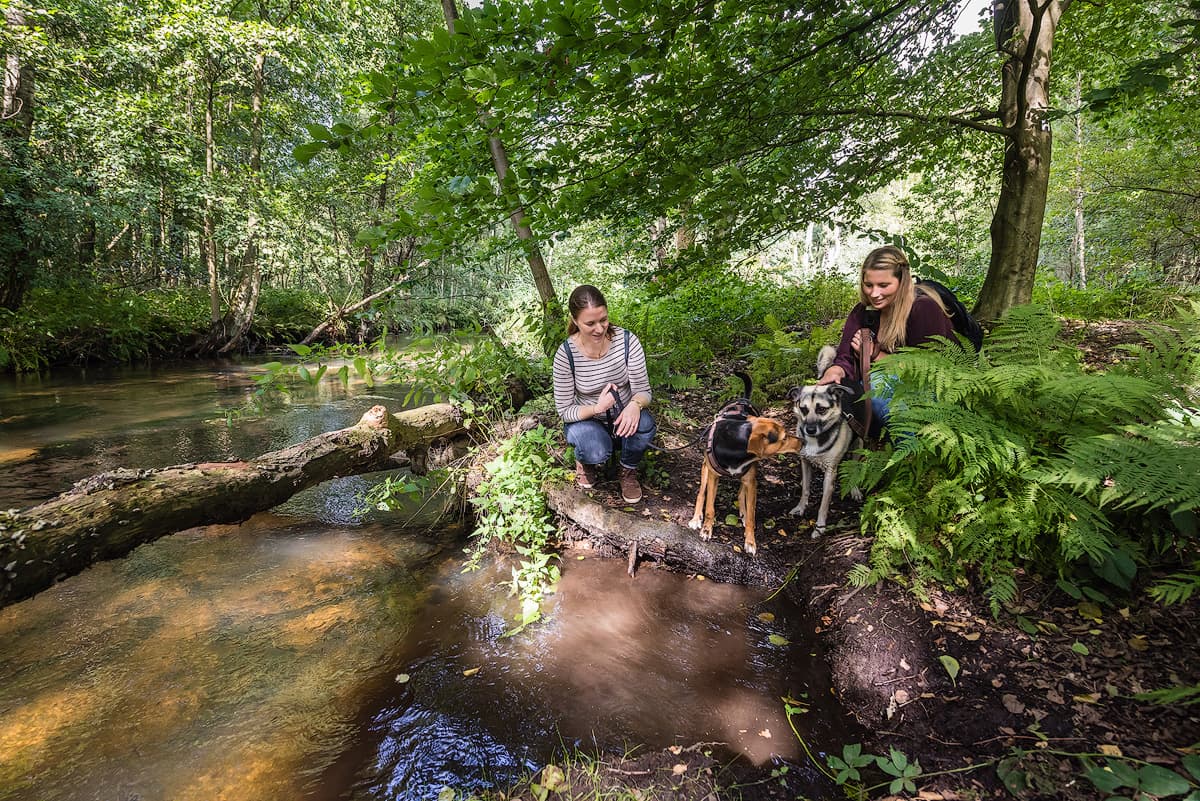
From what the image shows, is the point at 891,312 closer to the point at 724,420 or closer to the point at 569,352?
the point at 724,420

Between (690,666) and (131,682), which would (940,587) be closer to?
(690,666)

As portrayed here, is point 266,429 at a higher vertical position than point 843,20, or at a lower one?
lower

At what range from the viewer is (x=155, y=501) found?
3355 millimetres

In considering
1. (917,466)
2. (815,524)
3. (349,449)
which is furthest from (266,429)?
(917,466)

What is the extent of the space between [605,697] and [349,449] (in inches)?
136

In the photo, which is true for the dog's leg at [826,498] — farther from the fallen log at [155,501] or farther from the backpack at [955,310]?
the fallen log at [155,501]

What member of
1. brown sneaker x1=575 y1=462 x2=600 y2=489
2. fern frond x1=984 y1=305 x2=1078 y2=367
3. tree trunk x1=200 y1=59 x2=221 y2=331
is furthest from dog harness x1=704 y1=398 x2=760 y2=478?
tree trunk x1=200 y1=59 x2=221 y2=331

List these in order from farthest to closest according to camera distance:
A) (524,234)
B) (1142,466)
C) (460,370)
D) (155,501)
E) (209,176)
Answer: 1. (209,176)
2. (524,234)
3. (460,370)
4. (155,501)
5. (1142,466)

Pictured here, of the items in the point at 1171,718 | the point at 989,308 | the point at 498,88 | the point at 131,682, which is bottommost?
the point at 131,682

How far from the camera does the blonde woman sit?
3.36 metres

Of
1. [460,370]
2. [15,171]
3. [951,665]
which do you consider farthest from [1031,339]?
[15,171]

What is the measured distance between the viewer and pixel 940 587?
106 inches

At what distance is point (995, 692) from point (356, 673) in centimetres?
337

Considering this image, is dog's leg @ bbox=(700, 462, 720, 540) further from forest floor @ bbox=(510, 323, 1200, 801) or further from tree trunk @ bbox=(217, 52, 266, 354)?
tree trunk @ bbox=(217, 52, 266, 354)
